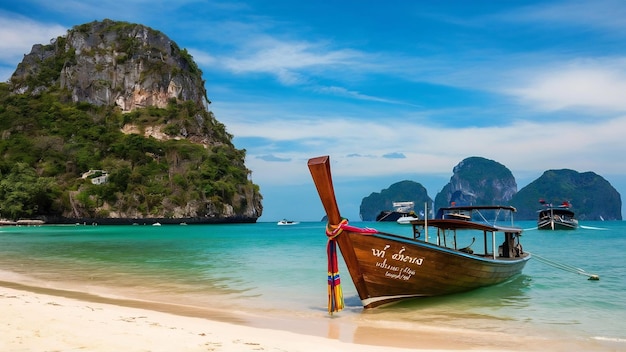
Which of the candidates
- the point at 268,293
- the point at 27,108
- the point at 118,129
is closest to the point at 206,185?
the point at 118,129

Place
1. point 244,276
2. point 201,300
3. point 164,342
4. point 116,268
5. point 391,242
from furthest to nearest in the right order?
point 116,268
point 244,276
point 201,300
point 391,242
point 164,342

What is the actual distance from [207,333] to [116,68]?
12660 centimetres

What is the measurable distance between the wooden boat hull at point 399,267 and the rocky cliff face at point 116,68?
11680cm

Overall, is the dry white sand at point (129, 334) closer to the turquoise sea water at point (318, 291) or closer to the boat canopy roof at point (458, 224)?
the turquoise sea water at point (318, 291)

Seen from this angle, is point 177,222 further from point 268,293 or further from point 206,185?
point 268,293

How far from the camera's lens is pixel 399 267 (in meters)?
10.5

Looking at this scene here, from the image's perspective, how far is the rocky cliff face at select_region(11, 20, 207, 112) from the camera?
4749 inches

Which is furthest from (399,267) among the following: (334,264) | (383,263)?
(334,264)

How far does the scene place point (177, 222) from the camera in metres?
96.6

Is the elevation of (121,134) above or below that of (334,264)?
above

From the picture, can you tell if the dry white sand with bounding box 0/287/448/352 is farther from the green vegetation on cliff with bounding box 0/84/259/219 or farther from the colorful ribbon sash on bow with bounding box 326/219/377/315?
the green vegetation on cliff with bounding box 0/84/259/219

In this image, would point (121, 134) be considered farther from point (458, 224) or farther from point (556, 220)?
point (458, 224)

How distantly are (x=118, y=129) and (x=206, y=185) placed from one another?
2821 cm

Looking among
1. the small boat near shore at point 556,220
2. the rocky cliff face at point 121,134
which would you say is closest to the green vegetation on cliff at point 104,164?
the rocky cliff face at point 121,134
